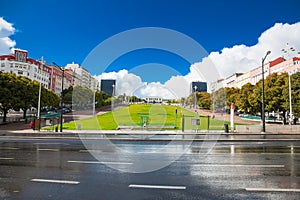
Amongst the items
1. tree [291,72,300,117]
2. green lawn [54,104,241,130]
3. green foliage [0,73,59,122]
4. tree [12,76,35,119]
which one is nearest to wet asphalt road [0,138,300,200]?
green lawn [54,104,241,130]

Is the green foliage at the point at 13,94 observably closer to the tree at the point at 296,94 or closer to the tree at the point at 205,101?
the tree at the point at 296,94

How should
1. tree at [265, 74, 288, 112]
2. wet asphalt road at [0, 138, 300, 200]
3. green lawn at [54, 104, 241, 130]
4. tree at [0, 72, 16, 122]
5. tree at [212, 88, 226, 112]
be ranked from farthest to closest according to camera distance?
1. tree at [212, 88, 226, 112]
2. tree at [265, 74, 288, 112]
3. tree at [0, 72, 16, 122]
4. green lawn at [54, 104, 241, 130]
5. wet asphalt road at [0, 138, 300, 200]

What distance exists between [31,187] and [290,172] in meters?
8.47

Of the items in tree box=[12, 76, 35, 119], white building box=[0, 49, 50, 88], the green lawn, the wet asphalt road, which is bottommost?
the wet asphalt road

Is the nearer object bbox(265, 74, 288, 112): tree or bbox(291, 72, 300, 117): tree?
bbox(291, 72, 300, 117): tree

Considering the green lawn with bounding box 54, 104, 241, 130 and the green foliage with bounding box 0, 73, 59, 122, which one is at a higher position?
the green foliage with bounding box 0, 73, 59, 122

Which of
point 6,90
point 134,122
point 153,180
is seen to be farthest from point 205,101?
point 153,180

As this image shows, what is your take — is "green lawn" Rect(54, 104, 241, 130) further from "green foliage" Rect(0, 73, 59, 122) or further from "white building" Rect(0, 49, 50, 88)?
"white building" Rect(0, 49, 50, 88)

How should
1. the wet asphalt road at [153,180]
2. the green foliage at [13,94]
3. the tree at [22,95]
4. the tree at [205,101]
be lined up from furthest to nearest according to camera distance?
the tree at [205,101] < the tree at [22,95] < the green foliage at [13,94] < the wet asphalt road at [153,180]

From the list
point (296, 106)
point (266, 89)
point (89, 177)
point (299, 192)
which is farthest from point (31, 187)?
point (266, 89)

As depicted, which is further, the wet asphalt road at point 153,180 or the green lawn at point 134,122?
the green lawn at point 134,122

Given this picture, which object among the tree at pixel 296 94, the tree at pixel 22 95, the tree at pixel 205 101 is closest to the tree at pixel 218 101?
the tree at pixel 205 101

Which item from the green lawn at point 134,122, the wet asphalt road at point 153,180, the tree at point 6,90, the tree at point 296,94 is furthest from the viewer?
the tree at point 6,90

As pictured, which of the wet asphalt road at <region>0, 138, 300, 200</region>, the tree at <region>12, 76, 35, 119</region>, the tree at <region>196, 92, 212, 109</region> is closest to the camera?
the wet asphalt road at <region>0, 138, 300, 200</region>
